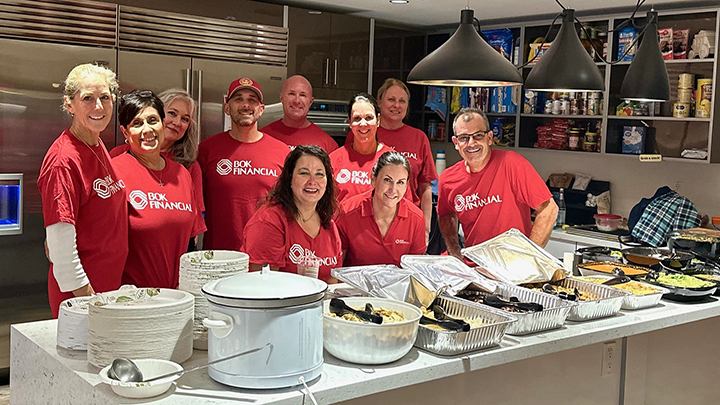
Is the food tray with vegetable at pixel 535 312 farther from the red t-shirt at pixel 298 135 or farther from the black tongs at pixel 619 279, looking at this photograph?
the red t-shirt at pixel 298 135

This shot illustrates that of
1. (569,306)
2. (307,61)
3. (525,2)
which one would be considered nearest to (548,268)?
(569,306)

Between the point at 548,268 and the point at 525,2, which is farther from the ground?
the point at 525,2

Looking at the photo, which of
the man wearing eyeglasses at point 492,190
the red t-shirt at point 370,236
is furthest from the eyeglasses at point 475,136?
the red t-shirt at point 370,236

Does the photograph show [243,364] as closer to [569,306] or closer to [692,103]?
[569,306]

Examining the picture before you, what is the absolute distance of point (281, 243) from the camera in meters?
2.78

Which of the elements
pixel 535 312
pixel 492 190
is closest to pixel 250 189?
pixel 492 190

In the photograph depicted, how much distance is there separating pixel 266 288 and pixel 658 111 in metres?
4.14

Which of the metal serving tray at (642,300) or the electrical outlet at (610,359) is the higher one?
the metal serving tray at (642,300)

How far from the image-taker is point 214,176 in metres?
3.42

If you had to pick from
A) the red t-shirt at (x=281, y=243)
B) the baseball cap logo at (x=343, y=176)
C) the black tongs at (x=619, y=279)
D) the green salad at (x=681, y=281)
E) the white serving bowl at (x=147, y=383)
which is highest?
the baseball cap logo at (x=343, y=176)

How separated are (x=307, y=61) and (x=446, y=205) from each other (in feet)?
6.96

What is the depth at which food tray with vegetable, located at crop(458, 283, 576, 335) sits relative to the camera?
2.18m

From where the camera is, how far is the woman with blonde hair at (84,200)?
246cm

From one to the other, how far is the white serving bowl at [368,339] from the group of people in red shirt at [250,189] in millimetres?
539
